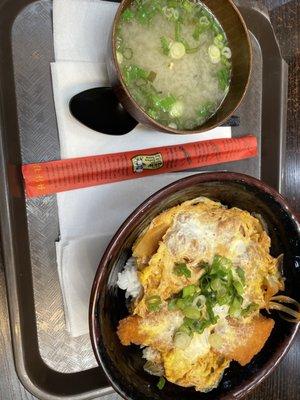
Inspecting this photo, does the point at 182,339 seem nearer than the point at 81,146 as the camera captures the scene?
Yes

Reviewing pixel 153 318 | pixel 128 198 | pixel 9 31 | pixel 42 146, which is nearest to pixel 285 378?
pixel 153 318

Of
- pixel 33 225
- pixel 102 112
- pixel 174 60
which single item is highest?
pixel 174 60

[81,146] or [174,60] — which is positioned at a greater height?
[174,60]

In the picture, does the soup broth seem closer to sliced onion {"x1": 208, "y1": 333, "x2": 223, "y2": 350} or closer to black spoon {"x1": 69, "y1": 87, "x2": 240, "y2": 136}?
black spoon {"x1": 69, "y1": 87, "x2": 240, "y2": 136}

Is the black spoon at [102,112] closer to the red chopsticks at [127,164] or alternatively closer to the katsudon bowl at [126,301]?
the red chopsticks at [127,164]

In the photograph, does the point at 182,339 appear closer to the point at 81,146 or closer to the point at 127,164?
the point at 127,164

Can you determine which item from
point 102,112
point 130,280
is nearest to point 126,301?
point 130,280

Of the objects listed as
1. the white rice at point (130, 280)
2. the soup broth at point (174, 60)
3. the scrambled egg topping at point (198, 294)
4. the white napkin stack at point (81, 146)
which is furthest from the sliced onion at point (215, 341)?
the soup broth at point (174, 60)

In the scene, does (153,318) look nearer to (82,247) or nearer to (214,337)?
(214,337)
